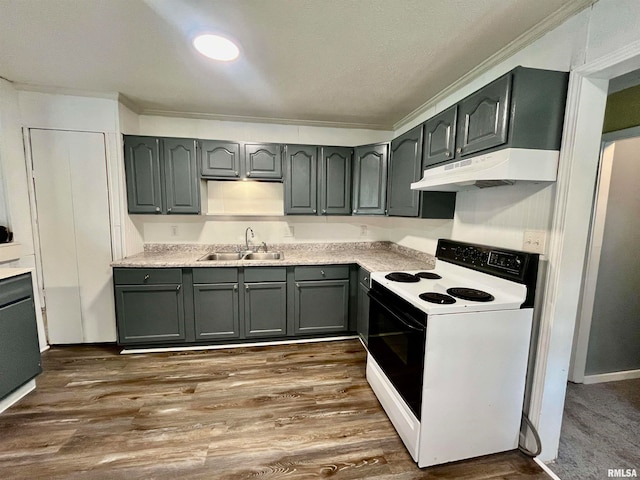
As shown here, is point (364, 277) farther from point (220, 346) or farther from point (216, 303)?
point (220, 346)

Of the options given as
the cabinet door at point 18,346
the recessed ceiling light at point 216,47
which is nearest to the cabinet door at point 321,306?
the recessed ceiling light at point 216,47

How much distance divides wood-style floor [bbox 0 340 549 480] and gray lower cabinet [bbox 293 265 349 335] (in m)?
0.39

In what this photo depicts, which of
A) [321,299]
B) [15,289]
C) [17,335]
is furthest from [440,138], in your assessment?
[17,335]

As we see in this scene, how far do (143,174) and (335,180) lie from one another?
201 cm

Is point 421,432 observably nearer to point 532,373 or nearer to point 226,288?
point 532,373

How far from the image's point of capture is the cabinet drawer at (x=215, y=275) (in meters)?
2.56

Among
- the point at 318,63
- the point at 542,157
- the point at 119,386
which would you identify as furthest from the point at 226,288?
the point at 542,157

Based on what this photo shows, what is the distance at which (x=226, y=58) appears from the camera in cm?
180

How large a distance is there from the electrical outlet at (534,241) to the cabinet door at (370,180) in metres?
1.40

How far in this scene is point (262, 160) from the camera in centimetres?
284

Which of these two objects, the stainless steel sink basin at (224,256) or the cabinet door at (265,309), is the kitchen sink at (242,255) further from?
the cabinet door at (265,309)

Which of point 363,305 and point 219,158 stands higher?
point 219,158

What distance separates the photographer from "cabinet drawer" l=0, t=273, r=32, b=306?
70.8 inches

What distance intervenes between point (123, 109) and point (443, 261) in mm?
3312
